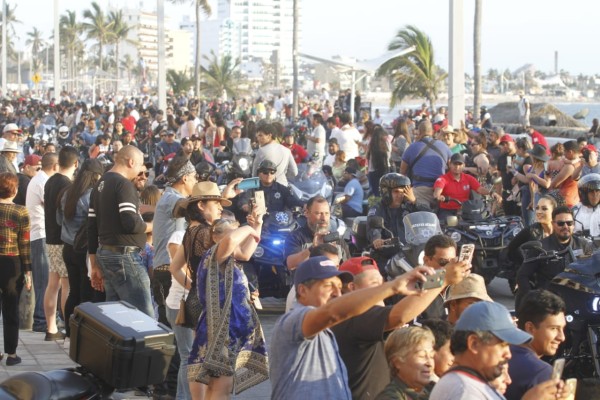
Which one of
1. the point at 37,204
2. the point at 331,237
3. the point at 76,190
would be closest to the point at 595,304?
the point at 331,237

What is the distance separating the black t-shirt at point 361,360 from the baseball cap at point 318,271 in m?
0.31

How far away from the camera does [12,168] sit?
1262cm

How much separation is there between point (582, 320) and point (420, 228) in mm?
2429

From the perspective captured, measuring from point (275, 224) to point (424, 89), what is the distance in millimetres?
24927

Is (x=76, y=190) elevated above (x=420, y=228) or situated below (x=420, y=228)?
above

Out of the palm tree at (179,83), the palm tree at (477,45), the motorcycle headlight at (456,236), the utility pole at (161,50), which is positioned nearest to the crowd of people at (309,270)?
the motorcycle headlight at (456,236)

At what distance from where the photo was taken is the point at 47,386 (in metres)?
5.95

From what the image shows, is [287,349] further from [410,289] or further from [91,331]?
[91,331]

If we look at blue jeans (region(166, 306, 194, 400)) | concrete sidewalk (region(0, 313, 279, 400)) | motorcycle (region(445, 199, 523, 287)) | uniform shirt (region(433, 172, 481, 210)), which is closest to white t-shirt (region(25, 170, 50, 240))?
concrete sidewalk (region(0, 313, 279, 400))

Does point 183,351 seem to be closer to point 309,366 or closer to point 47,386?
point 47,386

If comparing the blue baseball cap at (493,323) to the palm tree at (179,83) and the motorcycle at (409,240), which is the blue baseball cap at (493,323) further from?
the palm tree at (179,83)

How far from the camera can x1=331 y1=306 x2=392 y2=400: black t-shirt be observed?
557 cm

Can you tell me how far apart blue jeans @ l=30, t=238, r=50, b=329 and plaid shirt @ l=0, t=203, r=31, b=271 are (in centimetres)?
164

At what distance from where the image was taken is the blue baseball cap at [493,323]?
471cm
